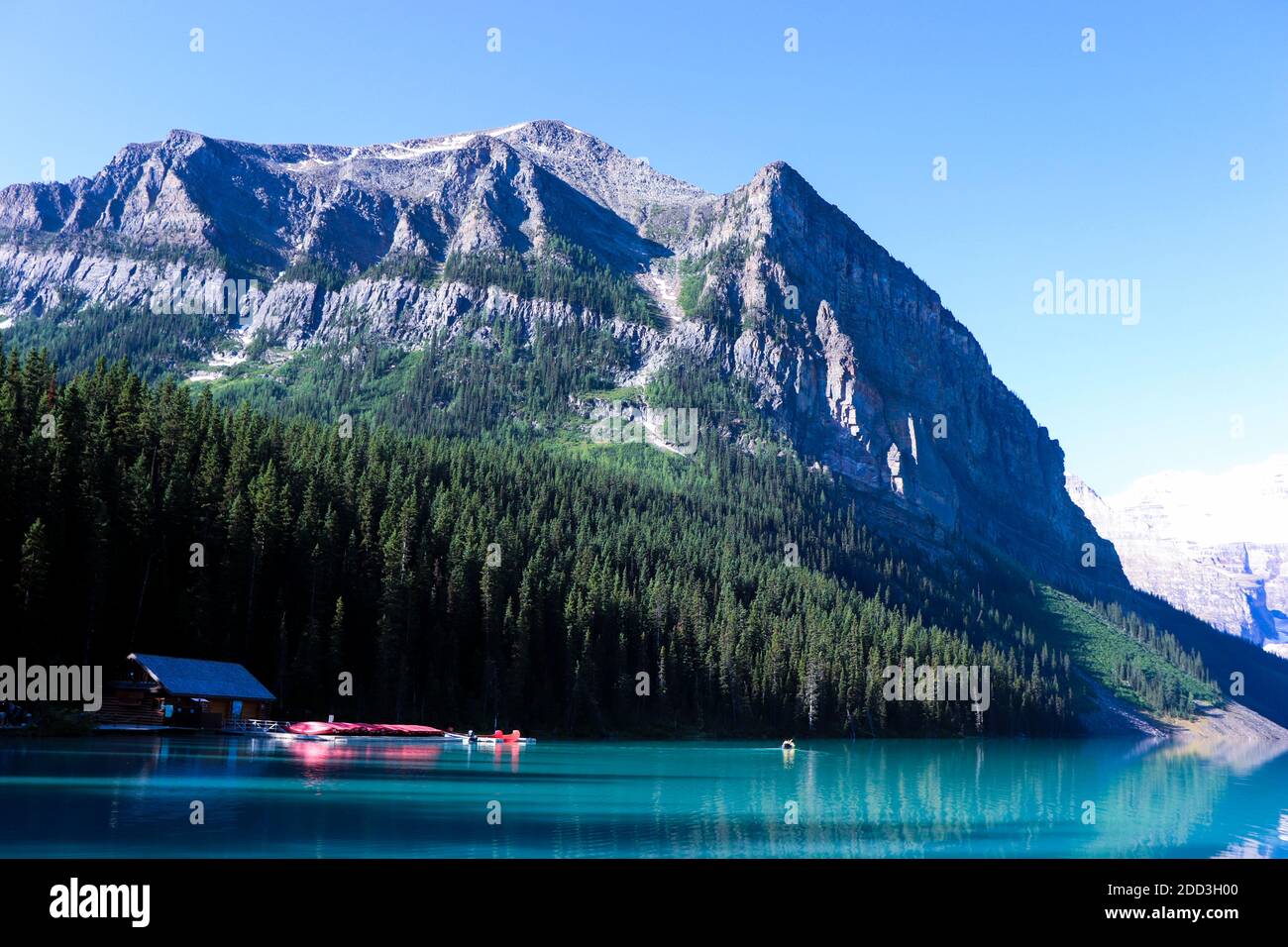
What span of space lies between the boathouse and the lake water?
11.4 ft

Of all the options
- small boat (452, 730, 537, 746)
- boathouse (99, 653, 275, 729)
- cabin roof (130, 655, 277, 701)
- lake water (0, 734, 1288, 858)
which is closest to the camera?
lake water (0, 734, 1288, 858)

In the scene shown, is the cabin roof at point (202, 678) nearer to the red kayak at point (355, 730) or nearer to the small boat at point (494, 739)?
the red kayak at point (355, 730)

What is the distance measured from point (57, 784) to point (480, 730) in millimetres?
67260

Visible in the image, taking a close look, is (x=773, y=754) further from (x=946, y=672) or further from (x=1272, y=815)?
(x=946, y=672)

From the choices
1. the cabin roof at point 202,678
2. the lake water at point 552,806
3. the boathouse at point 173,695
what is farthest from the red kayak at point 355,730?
the boathouse at point 173,695

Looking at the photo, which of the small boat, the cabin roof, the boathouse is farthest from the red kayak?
the boathouse

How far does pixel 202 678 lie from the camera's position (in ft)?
258

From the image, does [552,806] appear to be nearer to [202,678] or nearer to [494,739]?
[202,678]

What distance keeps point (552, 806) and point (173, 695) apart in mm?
43238

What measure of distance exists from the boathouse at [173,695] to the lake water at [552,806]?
3.48 m

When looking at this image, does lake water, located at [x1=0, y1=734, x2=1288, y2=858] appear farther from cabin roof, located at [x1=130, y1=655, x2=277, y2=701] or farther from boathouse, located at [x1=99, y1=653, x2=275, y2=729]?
cabin roof, located at [x1=130, y1=655, x2=277, y2=701]

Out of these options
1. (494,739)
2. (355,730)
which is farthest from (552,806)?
(494,739)

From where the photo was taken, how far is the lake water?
3200 cm
